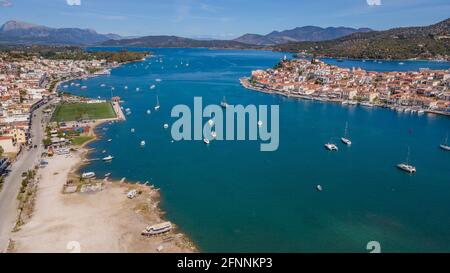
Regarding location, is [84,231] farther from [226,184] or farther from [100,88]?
[100,88]

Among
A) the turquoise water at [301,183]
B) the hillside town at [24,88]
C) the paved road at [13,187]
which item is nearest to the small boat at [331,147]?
the turquoise water at [301,183]

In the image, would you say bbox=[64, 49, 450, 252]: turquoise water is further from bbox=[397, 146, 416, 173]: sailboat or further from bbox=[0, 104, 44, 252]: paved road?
bbox=[0, 104, 44, 252]: paved road

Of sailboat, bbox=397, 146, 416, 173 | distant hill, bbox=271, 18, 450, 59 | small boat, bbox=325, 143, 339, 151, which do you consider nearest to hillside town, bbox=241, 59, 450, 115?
small boat, bbox=325, 143, 339, 151

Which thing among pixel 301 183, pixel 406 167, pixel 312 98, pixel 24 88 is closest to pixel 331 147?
pixel 406 167

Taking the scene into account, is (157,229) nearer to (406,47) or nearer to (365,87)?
(365,87)

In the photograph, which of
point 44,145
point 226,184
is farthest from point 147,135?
point 226,184

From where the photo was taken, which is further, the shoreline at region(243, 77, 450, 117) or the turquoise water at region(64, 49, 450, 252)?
the shoreline at region(243, 77, 450, 117)
